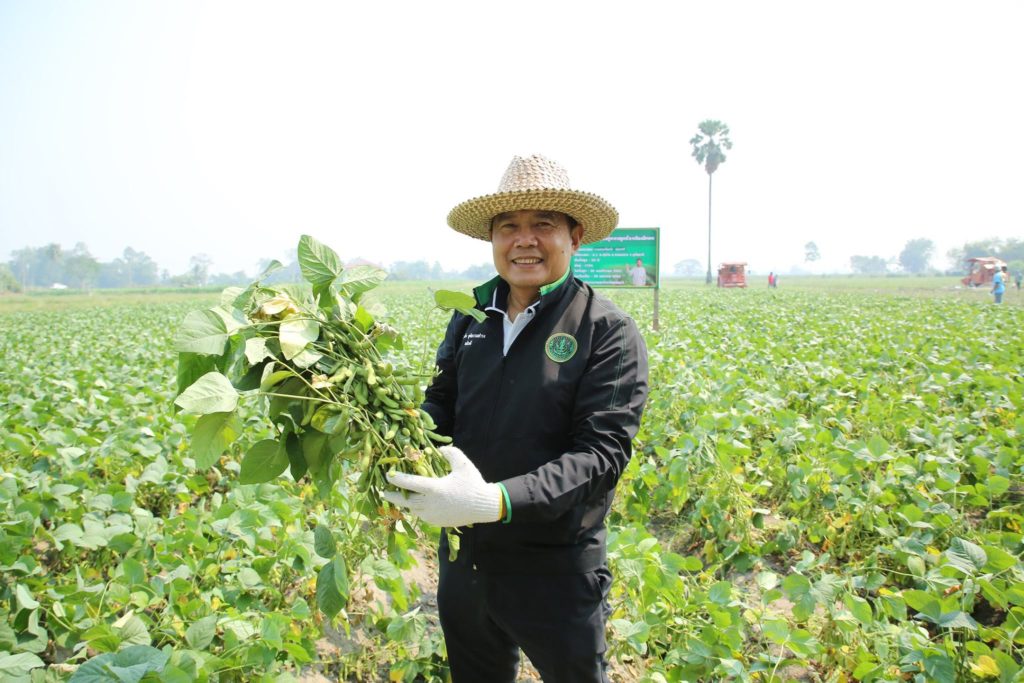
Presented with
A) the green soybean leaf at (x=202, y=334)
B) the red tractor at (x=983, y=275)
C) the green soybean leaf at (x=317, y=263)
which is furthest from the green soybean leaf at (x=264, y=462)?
the red tractor at (x=983, y=275)

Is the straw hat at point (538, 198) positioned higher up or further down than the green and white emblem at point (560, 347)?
higher up

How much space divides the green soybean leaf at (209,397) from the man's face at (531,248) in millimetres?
793

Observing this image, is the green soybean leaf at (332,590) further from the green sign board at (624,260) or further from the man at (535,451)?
the green sign board at (624,260)

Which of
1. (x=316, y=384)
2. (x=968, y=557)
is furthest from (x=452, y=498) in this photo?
(x=968, y=557)

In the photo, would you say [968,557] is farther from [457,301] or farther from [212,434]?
[212,434]

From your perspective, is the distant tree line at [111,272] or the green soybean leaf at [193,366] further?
the distant tree line at [111,272]

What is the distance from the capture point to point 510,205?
169cm

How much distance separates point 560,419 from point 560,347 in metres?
0.20

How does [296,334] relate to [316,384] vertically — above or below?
above

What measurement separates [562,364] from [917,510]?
2.25 m

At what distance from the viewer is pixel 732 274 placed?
40.6m

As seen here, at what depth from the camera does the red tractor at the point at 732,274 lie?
40.2 meters

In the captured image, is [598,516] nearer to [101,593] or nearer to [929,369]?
[101,593]

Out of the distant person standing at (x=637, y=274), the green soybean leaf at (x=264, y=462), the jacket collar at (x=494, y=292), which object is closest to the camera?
the green soybean leaf at (x=264, y=462)
